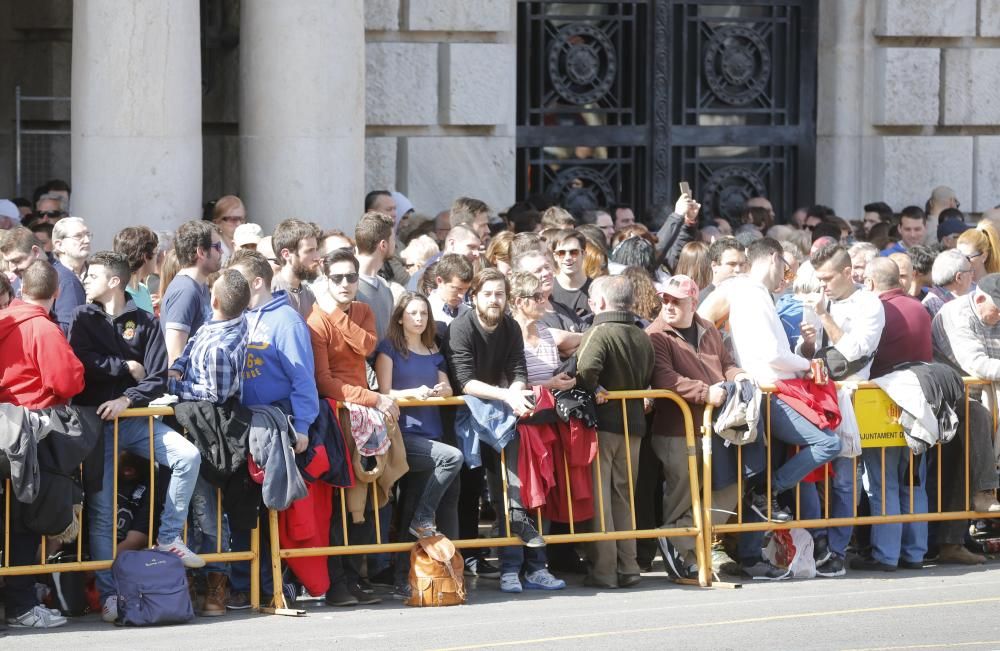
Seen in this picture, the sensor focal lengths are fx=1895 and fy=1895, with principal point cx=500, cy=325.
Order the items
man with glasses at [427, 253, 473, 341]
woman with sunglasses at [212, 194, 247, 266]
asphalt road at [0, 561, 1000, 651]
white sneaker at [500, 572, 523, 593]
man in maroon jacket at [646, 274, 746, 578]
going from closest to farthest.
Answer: asphalt road at [0, 561, 1000, 651] < white sneaker at [500, 572, 523, 593] < man in maroon jacket at [646, 274, 746, 578] < man with glasses at [427, 253, 473, 341] < woman with sunglasses at [212, 194, 247, 266]

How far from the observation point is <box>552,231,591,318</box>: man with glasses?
11.0 m

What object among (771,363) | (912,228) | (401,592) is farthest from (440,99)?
(401,592)

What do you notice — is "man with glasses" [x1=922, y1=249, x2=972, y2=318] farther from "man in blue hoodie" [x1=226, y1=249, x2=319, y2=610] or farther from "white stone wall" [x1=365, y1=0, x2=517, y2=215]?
"white stone wall" [x1=365, y1=0, x2=517, y2=215]

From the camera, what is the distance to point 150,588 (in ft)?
29.4

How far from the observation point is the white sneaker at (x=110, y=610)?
9.06 metres

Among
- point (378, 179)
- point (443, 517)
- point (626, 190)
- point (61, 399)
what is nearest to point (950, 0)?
point (626, 190)

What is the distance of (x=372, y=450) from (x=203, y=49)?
630 cm

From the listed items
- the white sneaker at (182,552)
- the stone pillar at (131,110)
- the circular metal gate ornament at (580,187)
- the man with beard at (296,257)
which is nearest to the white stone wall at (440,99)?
the circular metal gate ornament at (580,187)

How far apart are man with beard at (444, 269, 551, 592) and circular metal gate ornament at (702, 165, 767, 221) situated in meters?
6.81

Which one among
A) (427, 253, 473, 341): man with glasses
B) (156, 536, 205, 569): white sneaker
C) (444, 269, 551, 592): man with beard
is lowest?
(156, 536, 205, 569): white sneaker

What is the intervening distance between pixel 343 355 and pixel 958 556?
3919mm

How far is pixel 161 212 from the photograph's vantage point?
12672mm

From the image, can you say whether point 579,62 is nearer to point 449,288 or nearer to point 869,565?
point 449,288

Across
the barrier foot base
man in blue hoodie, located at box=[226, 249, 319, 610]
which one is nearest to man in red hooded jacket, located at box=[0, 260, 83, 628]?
man in blue hoodie, located at box=[226, 249, 319, 610]
